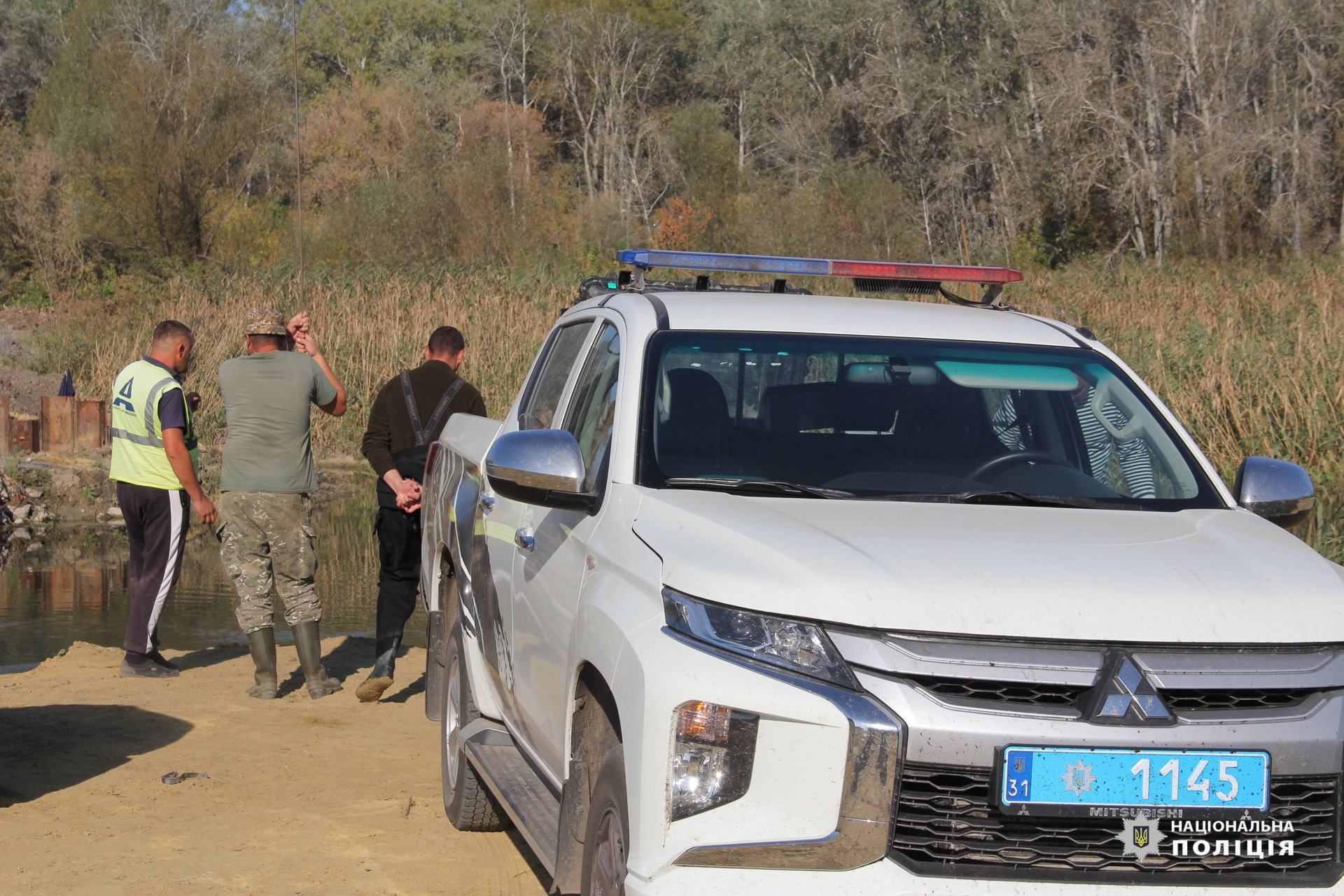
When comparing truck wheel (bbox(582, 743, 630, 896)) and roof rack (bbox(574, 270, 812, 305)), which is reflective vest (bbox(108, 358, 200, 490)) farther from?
truck wheel (bbox(582, 743, 630, 896))

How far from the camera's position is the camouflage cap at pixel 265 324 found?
788cm

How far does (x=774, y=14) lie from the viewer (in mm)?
62938

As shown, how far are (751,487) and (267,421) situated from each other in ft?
15.8

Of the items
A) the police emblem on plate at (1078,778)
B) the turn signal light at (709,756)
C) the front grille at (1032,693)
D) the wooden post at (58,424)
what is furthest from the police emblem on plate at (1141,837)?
the wooden post at (58,424)

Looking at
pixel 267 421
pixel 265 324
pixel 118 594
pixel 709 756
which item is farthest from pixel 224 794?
pixel 118 594

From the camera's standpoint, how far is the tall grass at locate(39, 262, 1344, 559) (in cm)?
1270

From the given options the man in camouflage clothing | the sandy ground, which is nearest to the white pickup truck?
the sandy ground

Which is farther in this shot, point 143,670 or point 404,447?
point 143,670

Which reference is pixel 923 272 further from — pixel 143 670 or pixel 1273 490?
pixel 143 670

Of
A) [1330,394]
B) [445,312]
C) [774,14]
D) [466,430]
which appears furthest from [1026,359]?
[774,14]

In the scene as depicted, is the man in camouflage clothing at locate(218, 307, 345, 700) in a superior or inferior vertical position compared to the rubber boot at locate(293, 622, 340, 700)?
superior

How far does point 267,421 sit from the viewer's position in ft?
25.5

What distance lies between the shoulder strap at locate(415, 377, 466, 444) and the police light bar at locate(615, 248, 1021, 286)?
2.90 m

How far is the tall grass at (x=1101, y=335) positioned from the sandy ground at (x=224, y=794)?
304 inches
